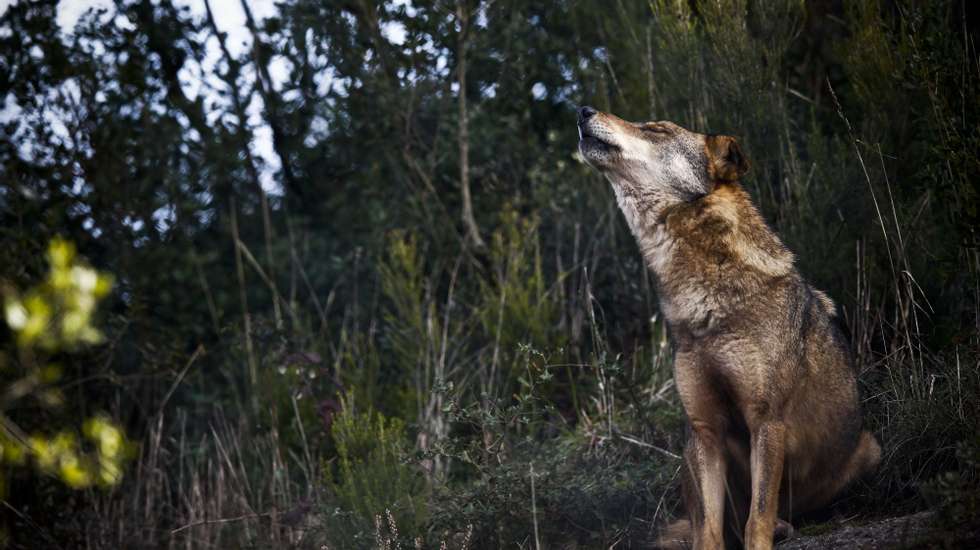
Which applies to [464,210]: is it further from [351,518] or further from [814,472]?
[814,472]

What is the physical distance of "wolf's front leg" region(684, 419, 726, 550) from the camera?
3.69m

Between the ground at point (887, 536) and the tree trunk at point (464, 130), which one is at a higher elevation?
the tree trunk at point (464, 130)

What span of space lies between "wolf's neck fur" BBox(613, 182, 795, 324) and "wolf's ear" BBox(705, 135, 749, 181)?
0.15 feet

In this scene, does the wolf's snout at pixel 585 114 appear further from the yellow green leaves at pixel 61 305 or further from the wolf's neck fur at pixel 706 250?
the yellow green leaves at pixel 61 305

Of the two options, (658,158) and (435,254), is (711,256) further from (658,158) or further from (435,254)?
→ (435,254)

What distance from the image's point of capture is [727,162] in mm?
4160

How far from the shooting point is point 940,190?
4188mm

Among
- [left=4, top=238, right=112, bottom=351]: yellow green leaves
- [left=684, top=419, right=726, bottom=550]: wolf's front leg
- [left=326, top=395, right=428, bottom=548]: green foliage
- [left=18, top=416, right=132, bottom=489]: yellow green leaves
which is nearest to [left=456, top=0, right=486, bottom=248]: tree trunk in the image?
[left=326, top=395, right=428, bottom=548]: green foliage

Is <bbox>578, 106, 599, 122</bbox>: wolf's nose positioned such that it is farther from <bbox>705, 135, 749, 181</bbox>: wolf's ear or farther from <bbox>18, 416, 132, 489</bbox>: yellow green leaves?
<bbox>18, 416, 132, 489</bbox>: yellow green leaves

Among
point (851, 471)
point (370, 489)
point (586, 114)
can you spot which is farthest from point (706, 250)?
point (370, 489)

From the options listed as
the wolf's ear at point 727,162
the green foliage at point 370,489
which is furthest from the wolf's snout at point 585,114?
the green foliage at point 370,489

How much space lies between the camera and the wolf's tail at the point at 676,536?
407cm

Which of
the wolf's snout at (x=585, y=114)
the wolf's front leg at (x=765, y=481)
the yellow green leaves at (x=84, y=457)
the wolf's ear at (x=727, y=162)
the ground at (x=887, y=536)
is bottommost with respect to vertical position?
the ground at (x=887, y=536)

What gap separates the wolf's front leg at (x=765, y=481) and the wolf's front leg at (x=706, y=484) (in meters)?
0.14
